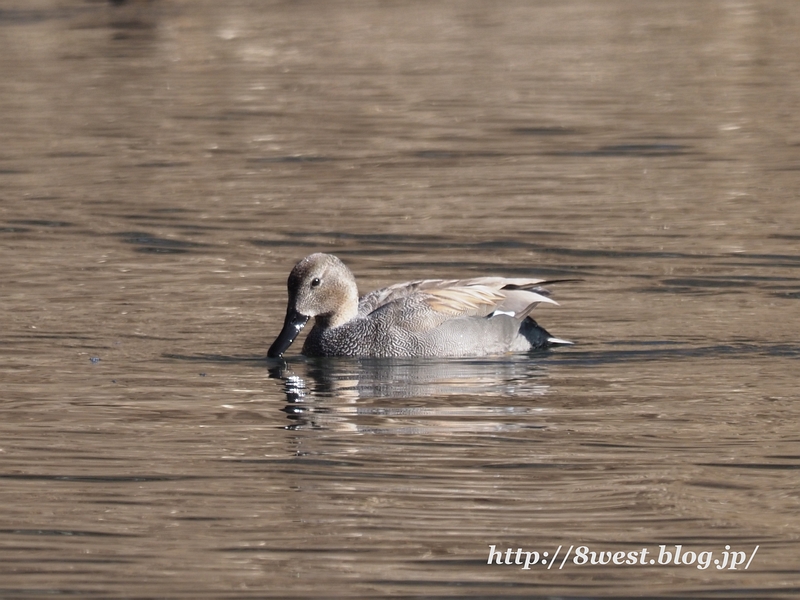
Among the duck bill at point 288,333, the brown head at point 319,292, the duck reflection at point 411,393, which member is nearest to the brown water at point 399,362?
the duck reflection at point 411,393

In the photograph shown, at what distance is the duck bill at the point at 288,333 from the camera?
30.1ft

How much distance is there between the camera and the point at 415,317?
9156 millimetres

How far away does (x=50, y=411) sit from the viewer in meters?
7.96

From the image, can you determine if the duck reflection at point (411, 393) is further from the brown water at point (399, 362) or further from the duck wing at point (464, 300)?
the duck wing at point (464, 300)

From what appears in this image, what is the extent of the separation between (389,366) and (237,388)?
0.97m

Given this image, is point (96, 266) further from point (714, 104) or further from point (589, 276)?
point (714, 104)

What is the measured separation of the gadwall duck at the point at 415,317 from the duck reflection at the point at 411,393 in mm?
98

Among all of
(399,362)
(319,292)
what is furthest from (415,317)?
(319,292)

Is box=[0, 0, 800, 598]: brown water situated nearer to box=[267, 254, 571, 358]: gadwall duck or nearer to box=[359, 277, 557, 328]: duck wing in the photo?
box=[267, 254, 571, 358]: gadwall duck

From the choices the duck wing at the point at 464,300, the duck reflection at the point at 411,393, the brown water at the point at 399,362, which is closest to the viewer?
the brown water at the point at 399,362

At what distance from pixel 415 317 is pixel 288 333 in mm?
709

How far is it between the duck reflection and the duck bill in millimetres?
91

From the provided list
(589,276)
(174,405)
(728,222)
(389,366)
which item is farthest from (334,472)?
(728,222)

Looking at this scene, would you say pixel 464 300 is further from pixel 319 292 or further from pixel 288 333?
pixel 288 333
